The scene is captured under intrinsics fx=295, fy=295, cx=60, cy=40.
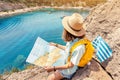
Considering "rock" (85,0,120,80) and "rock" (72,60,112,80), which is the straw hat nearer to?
"rock" (72,60,112,80)

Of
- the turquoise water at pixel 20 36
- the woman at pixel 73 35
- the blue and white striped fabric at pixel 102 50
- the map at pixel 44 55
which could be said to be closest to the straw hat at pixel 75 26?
the woman at pixel 73 35

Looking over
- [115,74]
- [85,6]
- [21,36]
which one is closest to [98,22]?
[115,74]

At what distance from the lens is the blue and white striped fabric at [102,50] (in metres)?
4.77

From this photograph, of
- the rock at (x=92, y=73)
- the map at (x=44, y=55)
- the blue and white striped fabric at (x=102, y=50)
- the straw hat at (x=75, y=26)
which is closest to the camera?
the straw hat at (x=75, y=26)

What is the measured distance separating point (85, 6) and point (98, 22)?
30.6m

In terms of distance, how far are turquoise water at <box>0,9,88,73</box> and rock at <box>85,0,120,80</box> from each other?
22.3ft

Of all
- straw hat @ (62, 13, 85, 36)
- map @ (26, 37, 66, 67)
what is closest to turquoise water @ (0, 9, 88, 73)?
map @ (26, 37, 66, 67)

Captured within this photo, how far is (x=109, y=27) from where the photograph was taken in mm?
5629

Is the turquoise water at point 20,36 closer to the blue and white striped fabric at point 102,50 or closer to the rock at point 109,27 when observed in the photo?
the rock at point 109,27

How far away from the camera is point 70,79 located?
4.52 meters

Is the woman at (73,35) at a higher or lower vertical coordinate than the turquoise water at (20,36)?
higher

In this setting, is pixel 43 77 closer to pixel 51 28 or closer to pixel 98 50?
pixel 98 50

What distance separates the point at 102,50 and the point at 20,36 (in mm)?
16290

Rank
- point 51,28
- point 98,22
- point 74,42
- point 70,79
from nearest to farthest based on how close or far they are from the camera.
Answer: point 74,42, point 70,79, point 98,22, point 51,28
